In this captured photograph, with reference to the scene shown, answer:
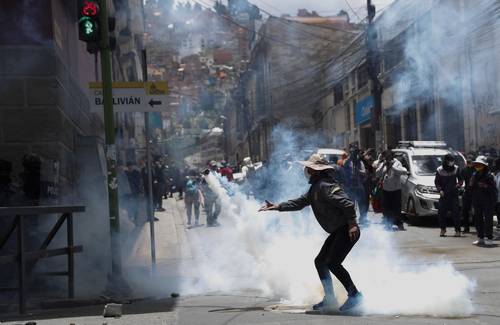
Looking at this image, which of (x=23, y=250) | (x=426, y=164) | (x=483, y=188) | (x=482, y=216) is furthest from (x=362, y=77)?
(x=23, y=250)

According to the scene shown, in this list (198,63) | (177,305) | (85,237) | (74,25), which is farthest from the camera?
(198,63)

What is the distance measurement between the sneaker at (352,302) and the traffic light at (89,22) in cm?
457

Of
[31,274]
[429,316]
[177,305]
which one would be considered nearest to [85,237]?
[31,274]

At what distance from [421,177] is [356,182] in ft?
4.82

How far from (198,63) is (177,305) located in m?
44.8

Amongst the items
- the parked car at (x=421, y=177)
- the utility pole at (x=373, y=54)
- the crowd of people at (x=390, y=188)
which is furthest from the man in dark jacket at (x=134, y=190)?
the utility pole at (x=373, y=54)

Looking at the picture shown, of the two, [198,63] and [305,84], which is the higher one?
[198,63]

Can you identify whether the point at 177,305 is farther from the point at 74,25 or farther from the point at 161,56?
the point at 161,56

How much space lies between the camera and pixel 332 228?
6.53 m

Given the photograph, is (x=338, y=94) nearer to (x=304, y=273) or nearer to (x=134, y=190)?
(x=134, y=190)

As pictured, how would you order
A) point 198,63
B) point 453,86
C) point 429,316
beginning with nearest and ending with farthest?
point 429,316 < point 453,86 < point 198,63

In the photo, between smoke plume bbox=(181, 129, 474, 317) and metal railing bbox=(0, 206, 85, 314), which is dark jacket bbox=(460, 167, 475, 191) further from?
metal railing bbox=(0, 206, 85, 314)

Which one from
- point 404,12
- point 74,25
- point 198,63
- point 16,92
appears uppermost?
point 198,63

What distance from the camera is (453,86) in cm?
1883
